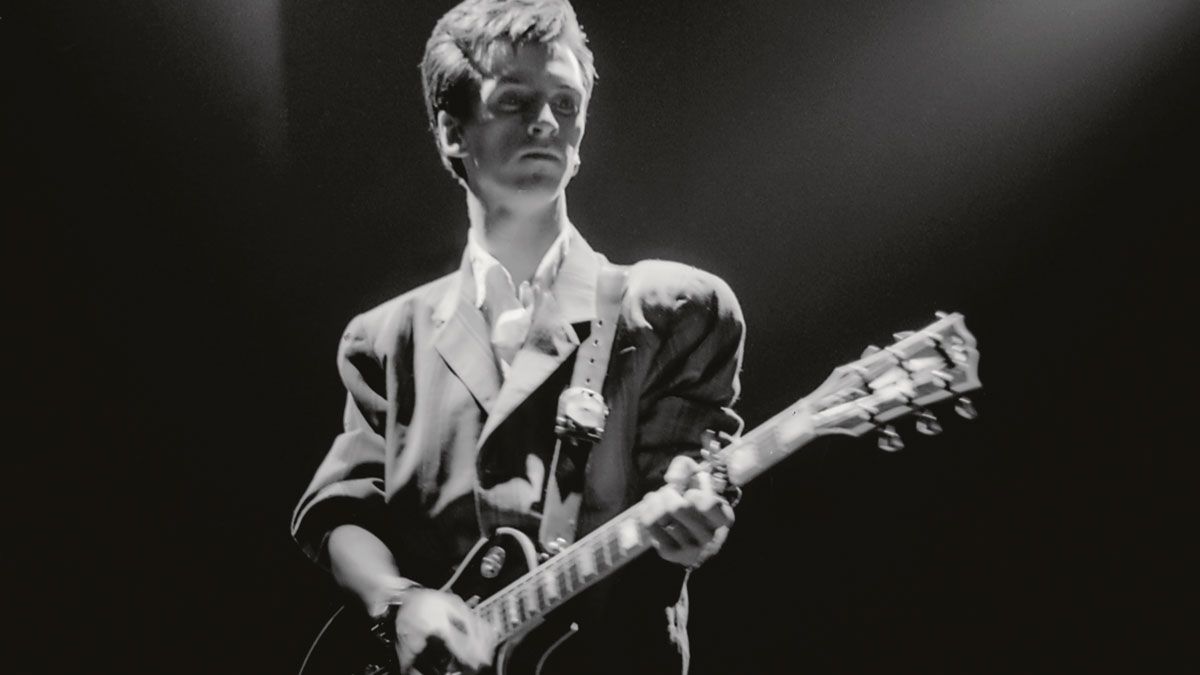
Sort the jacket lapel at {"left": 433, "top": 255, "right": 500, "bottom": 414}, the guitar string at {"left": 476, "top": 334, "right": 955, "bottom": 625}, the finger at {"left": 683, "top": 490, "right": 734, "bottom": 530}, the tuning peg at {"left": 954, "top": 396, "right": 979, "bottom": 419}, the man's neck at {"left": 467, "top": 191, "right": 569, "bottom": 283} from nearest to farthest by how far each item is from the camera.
A: the tuning peg at {"left": 954, "top": 396, "right": 979, "bottom": 419}, the finger at {"left": 683, "top": 490, "right": 734, "bottom": 530}, the guitar string at {"left": 476, "top": 334, "right": 955, "bottom": 625}, the jacket lapel at {"left": 433, "top": 255, "right": 500, "bottom": 414}, the man's neck at {"left": 467, "top": 191, "right": 569, "bottom": 283}

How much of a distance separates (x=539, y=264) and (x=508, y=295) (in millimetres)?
82

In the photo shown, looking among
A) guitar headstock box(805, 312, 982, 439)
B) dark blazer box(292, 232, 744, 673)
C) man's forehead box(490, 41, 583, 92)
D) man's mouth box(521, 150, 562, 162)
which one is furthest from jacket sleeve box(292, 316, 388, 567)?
guitar headstock box(805, 312, 982, 439)

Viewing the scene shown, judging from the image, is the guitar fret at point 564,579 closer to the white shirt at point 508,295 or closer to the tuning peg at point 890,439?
the white shirt at point 508,295

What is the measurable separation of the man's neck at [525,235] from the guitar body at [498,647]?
0.52m

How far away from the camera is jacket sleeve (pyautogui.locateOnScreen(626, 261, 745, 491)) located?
190 cm

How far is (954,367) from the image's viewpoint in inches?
58.6

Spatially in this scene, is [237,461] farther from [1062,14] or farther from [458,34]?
[1062,14]

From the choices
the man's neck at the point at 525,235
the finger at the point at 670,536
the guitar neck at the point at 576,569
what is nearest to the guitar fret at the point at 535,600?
the guitar neck at the point at 576,569

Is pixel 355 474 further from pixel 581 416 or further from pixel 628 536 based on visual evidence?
pixel 628 536

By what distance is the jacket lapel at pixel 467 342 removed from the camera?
197 cm

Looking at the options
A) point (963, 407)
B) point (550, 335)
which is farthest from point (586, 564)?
point (963, 407)

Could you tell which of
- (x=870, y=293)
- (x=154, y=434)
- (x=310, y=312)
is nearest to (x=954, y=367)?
(x=870, y=293)

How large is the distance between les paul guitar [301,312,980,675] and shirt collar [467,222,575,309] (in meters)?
0.46

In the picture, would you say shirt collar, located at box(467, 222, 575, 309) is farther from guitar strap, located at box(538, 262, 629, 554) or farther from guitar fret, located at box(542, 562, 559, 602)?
guitar fret, located at box(542, 562, 559, 602)
